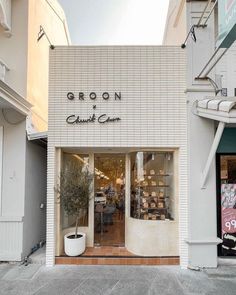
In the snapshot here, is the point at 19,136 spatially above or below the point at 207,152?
above

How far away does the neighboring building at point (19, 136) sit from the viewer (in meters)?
6.63

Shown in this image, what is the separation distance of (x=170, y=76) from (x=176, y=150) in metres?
1.85

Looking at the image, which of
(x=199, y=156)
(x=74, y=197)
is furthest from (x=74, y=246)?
(x=199, y=156)

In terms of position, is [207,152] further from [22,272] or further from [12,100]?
[22,272]

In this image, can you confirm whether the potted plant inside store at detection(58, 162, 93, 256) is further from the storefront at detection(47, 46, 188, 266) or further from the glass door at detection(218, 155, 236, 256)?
the glass door at detection(218, 155, 236, 256)

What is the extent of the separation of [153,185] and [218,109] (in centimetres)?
270

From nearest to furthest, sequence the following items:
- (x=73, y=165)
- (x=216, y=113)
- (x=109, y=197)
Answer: (x=216, y=113) → (x=73, y=165) → (x=109, y=197)

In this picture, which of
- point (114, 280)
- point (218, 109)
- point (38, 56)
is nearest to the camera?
point (218, 109)

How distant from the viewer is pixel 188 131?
6.54 metres

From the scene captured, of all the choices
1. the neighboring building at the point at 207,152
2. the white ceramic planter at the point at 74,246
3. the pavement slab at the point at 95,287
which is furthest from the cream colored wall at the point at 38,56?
the pavement slab at the point at 95,287

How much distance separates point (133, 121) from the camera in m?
6.66

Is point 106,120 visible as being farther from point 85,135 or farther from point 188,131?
point 188,131

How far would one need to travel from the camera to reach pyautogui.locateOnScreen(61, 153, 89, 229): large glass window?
716 centimetres

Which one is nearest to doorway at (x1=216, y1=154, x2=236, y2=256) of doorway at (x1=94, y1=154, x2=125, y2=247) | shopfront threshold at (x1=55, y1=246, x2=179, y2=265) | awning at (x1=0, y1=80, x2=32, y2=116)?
shopfront threshold at (x1=55, y1=246, x2=179, y2=265)
